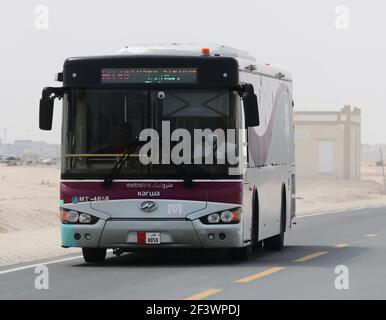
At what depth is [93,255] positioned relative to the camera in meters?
20.5

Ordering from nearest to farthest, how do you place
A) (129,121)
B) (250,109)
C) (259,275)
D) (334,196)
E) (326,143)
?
(259,275) < (250,109) < (129,121) < (334,196) < (326,143)

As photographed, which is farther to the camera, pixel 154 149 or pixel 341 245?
pixel 341 245

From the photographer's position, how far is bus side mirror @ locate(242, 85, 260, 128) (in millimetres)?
19219

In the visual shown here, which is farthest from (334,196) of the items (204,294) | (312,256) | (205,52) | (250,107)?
(204,294)

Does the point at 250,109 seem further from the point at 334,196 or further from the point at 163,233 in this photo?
the point at 334,196

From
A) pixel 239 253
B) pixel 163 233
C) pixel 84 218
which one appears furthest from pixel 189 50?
pixel 239 253

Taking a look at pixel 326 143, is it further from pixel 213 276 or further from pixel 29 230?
pixel 213 276

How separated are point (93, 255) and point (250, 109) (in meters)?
3.53

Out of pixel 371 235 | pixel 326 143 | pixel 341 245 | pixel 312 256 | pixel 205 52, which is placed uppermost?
pixel 205 52

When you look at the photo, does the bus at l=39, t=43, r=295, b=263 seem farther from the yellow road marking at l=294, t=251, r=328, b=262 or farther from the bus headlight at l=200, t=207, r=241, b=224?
the yellow road marking at l=294, t=251, r=328, b=262

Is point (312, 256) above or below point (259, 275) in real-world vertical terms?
below

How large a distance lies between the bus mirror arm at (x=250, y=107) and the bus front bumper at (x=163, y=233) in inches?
61.6

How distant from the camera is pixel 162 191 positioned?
19359mm

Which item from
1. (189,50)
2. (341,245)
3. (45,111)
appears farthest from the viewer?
(341,245)
